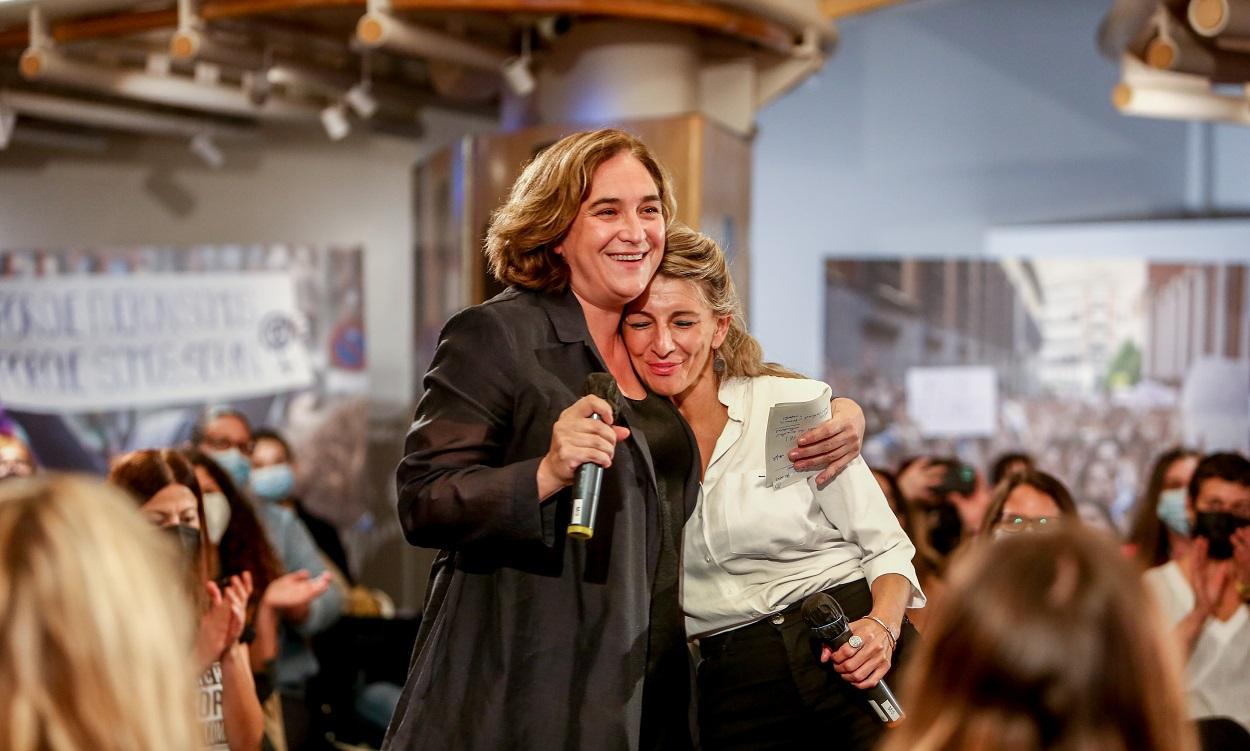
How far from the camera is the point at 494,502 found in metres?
1.97

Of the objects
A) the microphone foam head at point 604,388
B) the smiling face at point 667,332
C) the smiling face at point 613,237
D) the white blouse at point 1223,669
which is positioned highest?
the smiling face at point 613,237

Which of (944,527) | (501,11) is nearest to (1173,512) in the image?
(944,527)

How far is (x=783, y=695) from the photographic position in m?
2.47

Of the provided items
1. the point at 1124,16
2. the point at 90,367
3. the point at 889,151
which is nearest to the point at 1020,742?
the point at 1124,16

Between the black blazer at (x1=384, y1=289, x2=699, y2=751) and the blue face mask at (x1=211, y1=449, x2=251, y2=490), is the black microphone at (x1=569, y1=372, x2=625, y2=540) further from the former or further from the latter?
the blue face mask at (x1=211, y1=449, x2=251, y2=490)

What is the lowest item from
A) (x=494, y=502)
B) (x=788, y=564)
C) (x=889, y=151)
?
(x=788, y=564)

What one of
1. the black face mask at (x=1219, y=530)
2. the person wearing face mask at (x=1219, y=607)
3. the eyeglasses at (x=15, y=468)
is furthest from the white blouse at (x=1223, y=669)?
the eyeglasses at (x=15, y=468)

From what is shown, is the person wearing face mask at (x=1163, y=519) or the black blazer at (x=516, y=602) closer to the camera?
the black blazer at (x=516, y=602)

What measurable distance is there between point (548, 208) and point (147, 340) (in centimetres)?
566

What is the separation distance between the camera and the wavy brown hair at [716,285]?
251 cm

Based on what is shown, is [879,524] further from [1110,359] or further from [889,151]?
[889,151]

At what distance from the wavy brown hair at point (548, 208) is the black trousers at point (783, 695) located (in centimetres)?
77

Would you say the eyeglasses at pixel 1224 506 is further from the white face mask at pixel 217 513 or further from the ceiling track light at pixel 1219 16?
the white face mask at pixel 217 513

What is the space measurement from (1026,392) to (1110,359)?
0.52 metres
